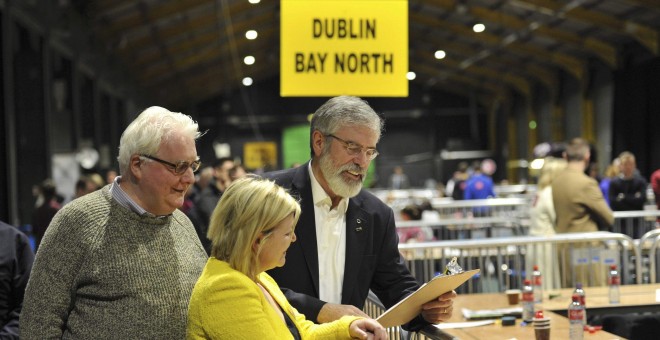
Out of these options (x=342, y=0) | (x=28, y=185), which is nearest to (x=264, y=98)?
(x=28, y=185)

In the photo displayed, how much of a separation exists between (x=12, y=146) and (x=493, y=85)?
102 feet

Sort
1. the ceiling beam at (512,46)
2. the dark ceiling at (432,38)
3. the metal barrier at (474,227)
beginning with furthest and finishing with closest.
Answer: the ceiling beam at (512,46) → the dark ceiling at (432,38) → the metal barrier at (474,227)

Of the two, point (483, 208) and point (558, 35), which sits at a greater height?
point (558, 35)

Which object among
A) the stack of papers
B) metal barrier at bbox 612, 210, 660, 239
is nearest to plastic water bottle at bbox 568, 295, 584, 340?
the stack of papers

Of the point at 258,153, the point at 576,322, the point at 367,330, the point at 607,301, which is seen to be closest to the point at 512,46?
the point at 258,153

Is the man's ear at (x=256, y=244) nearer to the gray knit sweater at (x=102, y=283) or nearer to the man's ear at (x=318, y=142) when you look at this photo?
the gray knit sweater at (x=102, y=283)

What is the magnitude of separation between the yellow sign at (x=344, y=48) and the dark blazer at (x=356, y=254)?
7.76 ft

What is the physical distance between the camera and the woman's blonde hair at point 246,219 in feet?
10.1

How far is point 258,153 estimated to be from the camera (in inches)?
1510

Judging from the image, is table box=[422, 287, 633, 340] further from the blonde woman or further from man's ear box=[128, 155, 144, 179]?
the blonde woman

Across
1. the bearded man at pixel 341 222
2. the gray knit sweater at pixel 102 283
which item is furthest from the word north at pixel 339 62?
the gray knit sweater at pixel 102 283

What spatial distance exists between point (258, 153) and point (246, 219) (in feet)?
116

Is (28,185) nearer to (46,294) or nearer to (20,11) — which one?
(20,11)

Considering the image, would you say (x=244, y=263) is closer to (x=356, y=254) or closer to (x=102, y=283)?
(x=102, y=283)
